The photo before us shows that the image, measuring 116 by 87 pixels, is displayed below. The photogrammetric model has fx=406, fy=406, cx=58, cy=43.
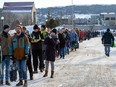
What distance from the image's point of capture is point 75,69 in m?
17.9

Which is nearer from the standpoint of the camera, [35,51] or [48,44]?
[48,44]

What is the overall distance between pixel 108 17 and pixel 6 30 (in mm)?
177001

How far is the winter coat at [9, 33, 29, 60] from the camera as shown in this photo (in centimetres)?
1258

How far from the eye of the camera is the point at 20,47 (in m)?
12.6

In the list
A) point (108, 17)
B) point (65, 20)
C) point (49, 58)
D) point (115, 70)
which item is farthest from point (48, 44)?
point (108, 17)

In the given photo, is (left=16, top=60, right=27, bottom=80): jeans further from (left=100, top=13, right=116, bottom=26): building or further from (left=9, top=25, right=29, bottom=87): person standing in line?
(left=100, top=13, right=116, bottom=26): building

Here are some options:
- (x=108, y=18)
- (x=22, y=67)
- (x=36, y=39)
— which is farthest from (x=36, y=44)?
(x=108, y=18)

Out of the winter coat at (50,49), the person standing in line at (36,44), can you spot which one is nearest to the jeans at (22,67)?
the winter coat at (50,49)

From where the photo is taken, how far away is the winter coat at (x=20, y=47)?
12578mm

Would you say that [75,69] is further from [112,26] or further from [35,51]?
[112,26]

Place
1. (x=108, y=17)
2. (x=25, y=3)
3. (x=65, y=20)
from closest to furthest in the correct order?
(x=25, y=3), (x=65, y=20), (x=108, y=17)

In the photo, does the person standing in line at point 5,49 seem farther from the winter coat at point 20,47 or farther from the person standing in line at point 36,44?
the person standing in line at point 36,44

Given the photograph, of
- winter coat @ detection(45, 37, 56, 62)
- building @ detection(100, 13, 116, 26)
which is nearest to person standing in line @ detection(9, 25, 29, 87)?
winter coat @ detection(45, 37, 56, 62)

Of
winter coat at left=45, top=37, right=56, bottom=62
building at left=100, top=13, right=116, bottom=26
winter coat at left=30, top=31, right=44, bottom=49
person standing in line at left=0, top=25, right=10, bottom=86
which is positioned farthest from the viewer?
building at left=100, top=13, right=116, bottom=26
